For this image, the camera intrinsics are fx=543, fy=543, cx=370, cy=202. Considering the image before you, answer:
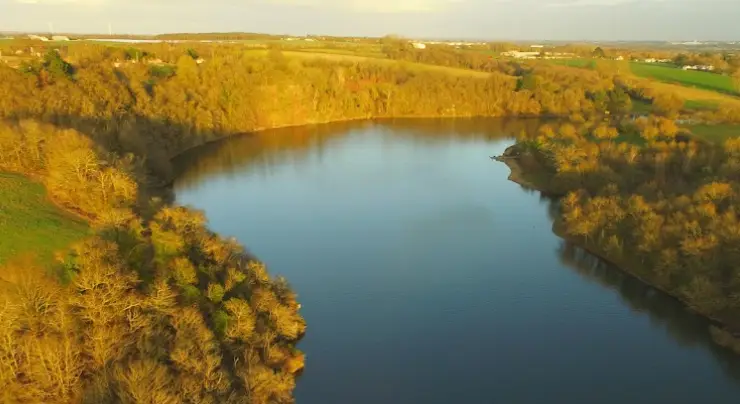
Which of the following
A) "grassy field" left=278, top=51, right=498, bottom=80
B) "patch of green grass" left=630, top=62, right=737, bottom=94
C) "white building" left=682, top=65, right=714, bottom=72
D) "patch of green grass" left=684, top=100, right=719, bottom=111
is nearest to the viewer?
"patch of green grass" left=684, top=100, right=719, bottom=111

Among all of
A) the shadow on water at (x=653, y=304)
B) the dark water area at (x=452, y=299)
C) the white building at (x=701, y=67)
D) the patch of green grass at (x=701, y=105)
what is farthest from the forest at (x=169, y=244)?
the white building at (x=701, y=67)

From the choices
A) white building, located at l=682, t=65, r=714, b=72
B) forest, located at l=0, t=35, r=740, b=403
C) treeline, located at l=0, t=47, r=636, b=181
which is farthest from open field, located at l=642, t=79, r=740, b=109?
white building, located at l=682, t=65, r=714, b=72

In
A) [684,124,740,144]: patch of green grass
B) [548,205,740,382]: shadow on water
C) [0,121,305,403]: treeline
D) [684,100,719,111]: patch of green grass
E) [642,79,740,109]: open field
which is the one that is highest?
[642,79,740,109]: open field

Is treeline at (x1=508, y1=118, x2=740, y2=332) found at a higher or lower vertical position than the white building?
lower

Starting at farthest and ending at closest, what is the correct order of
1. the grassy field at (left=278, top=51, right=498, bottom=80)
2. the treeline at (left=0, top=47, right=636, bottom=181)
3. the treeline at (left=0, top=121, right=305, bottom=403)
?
1. the grassy field at (left=278, top=51, right=498, bottom=80)
2. the treeline at (left=0, top=47, right=636, bottom=181)
3. the treeline at (left=0, top=121, right=305, bottom=403)

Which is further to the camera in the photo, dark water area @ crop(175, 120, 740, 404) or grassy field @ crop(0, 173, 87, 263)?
dark water area @ crop(175, 120, 740, 404)

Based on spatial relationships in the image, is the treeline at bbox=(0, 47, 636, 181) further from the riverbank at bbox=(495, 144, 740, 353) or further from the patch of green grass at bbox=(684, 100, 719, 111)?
the riverbank at bbox=(495, 144, 740, 353)

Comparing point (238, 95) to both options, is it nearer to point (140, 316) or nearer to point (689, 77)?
point (140, 316)
